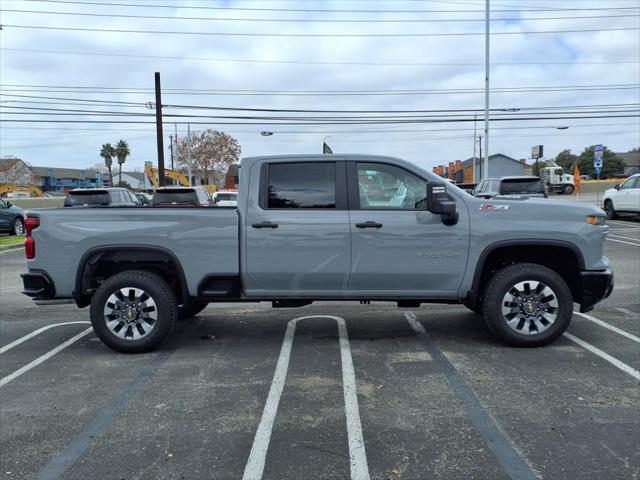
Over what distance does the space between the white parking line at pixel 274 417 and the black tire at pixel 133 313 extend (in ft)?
4.07

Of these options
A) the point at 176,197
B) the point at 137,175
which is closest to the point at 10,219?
the point at 176,197

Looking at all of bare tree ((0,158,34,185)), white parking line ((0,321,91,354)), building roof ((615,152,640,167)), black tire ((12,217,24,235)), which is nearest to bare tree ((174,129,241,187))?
bare tree ((0,158,34,185))

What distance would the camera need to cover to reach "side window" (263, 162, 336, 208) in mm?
5375

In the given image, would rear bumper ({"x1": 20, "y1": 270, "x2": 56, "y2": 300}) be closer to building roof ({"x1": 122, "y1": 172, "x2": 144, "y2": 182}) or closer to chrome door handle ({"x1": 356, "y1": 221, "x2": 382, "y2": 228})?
chrome door handle ({"x1": 356, "y1": 221, "x2": 382, "y2": 228})

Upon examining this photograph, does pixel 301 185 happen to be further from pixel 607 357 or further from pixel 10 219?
pixel 10 219

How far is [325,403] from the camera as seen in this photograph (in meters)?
4.12

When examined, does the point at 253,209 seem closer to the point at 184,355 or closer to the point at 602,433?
the point at 184,355

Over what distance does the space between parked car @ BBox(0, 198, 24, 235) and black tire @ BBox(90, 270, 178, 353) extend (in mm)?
16613

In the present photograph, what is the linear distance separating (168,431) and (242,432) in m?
0.52

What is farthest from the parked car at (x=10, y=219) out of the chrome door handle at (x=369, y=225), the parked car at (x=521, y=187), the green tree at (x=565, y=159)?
the green tree at (x=565, y=159)

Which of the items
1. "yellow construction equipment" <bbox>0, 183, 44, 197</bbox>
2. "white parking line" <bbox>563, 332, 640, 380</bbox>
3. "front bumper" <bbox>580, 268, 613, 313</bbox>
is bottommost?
"white parking line" <bbox>563, 332, 640, 380</bbox>

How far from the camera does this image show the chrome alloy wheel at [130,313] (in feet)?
17.6

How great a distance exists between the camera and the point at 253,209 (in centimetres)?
534

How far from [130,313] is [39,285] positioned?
3.13 feet
